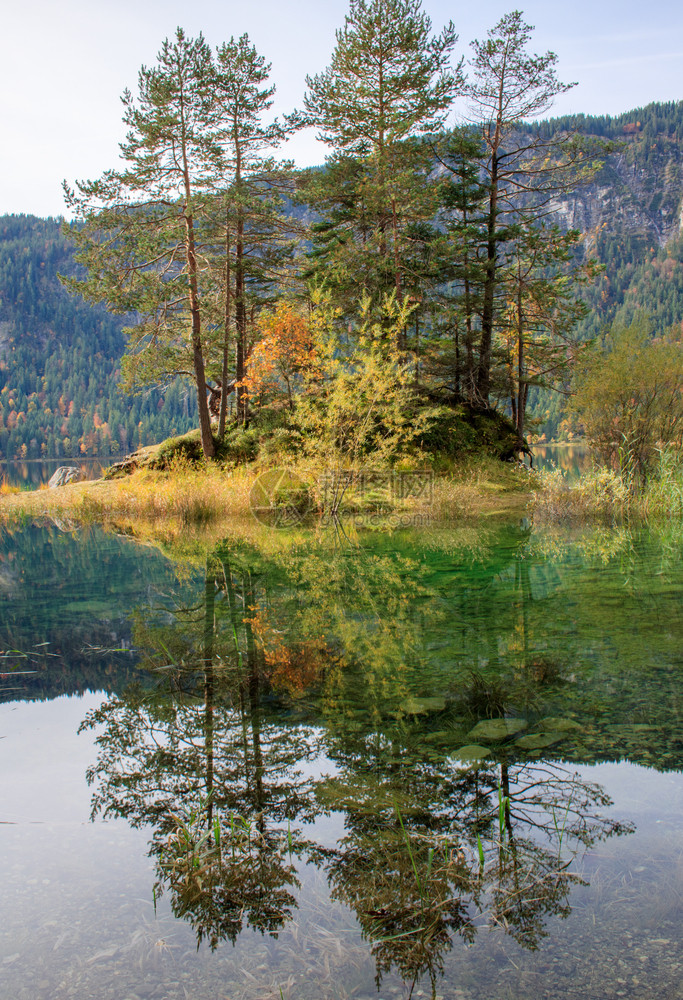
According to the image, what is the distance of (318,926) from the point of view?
248 centimetres

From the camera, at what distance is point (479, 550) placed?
36.9 ft

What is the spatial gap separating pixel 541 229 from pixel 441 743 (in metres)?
20.4

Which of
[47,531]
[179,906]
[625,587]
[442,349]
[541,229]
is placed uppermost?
[541,229]

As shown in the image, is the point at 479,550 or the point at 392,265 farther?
the point at 392,265

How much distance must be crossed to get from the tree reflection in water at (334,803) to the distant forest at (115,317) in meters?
84.1

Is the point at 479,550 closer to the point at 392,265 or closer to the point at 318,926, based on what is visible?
the point at 318,926

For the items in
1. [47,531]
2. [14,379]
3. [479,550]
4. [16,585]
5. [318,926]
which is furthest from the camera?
[14,379]

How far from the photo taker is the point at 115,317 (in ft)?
583

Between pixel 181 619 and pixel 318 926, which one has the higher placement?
pixel 318 926

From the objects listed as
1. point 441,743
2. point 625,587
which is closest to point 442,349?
point 625,587

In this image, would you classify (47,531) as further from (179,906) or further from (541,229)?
(541,229)

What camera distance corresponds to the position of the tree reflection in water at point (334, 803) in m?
2.57

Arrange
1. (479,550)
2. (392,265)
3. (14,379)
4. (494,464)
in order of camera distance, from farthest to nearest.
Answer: (14,379), (494,464), (392,265), (479,550)

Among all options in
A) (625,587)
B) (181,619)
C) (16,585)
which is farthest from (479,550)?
(16,585)
